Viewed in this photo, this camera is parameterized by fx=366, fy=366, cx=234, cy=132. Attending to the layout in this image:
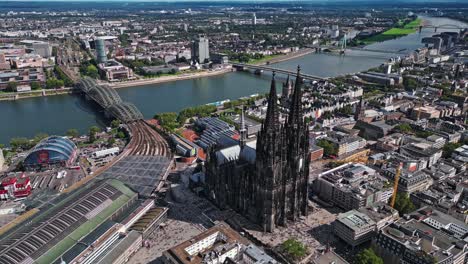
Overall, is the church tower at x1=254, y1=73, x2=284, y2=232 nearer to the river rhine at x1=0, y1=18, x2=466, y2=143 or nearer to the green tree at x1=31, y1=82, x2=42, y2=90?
the river rhine at x1=0, y1=18, x2=466, y2=143

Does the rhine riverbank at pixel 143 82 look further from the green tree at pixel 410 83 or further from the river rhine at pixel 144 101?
the green tree at pixel 410 83

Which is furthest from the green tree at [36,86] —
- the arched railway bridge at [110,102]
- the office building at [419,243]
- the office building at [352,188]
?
the office building at [419,243]

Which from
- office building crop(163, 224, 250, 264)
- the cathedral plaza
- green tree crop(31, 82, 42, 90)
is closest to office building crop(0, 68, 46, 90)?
green tree crop(31, 82, 42, 90)

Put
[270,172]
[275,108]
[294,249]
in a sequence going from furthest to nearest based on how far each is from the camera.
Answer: [270,172]
[275,108]
[294,249]

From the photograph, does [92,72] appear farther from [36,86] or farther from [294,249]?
[294,249]

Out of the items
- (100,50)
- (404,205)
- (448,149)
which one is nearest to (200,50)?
(100,50)

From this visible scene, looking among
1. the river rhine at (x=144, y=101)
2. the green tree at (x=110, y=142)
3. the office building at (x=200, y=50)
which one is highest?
the office building at (x=200, y=50)

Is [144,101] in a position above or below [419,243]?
below
